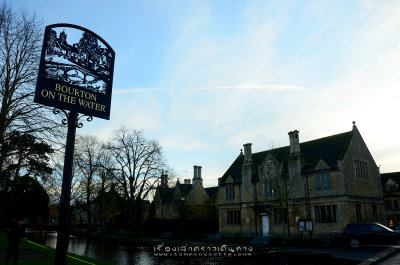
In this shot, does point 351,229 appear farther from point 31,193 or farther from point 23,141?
point 31,193

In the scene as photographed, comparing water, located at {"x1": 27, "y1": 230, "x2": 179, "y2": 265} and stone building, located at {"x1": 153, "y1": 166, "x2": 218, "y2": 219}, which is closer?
water, located at {"x1": 27, "y1": 230, "x2": 179, "y2": 265}

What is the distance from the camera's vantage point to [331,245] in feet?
84.2

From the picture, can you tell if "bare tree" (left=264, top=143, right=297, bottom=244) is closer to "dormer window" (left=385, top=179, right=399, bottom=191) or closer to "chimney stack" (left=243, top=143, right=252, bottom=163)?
"chimney stack" (left=243, top=143, right=252, bottom=163)

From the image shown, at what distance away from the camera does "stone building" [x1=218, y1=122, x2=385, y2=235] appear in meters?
31.9

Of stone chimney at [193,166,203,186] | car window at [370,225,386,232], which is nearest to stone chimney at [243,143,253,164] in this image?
car window at [370,225,386,232]

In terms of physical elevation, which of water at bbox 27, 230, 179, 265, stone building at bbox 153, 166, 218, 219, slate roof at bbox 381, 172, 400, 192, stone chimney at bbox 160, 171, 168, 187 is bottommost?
water at bbox 27, 230, 179, 265

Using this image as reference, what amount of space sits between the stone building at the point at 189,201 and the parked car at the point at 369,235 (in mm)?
31848

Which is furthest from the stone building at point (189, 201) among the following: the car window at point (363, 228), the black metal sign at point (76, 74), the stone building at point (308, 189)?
the black metal sign at point (76, 74)

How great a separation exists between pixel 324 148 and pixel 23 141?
31.8 m

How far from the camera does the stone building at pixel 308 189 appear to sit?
105 ft

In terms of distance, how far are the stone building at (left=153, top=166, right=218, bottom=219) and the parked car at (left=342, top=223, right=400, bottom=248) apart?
31.8 metres

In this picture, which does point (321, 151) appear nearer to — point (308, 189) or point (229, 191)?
point (308, 189)

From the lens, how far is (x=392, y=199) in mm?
58594

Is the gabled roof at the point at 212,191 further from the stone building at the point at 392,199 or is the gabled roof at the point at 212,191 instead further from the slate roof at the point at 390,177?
the slate roof at the point at 390,177
